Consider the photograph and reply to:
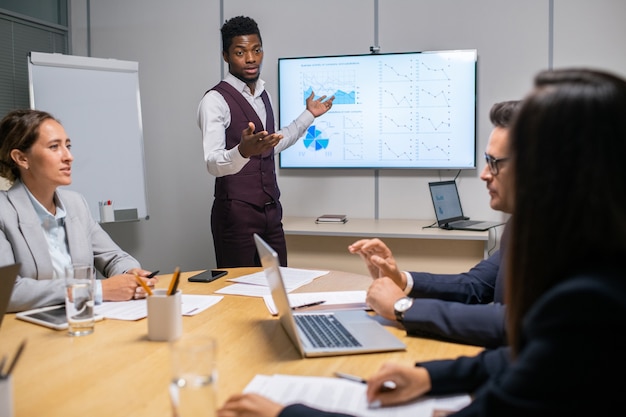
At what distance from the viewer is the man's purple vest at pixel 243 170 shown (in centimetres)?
311

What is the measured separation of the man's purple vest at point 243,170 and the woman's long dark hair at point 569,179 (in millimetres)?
2442

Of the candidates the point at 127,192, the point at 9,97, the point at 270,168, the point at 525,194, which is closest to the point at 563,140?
the point at 525,194

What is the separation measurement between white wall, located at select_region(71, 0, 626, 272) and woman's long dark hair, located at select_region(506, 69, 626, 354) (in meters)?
3.03

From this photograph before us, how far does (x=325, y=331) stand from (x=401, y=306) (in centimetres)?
20

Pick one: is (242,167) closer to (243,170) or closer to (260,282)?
(243,170)

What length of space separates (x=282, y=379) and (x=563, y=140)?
0.71 meters

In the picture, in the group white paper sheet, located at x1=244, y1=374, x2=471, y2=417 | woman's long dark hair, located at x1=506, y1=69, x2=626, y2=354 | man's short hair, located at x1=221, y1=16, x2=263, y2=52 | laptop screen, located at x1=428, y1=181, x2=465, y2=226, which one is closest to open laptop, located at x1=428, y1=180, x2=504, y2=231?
laptop screen, located at x1=428, y1=181, x2=465, y2=226

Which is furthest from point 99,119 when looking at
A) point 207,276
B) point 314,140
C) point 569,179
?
point 569,179

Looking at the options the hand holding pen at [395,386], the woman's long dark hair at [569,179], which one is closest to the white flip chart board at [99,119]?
the hand holding pen at [395,386]

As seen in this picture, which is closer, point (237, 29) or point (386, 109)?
point (237, 29)

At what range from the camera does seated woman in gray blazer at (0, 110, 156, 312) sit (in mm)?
1972

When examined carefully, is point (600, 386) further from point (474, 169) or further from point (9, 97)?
point (9, 97)

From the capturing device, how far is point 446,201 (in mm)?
3615

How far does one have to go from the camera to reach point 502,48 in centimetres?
367
